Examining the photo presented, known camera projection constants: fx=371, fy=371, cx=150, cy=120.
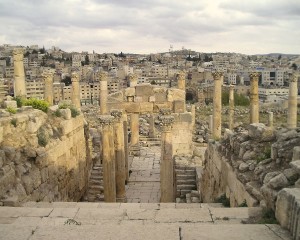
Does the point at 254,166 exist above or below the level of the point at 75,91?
below

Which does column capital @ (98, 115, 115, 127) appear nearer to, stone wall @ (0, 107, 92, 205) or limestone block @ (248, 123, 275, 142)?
stone wall @ (0, 107, 92, 205)

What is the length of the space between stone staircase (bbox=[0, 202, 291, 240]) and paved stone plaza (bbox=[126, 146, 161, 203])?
21.9 feet

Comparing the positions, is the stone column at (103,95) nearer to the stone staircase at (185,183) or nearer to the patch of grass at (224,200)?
the stone staircase at (185,183)

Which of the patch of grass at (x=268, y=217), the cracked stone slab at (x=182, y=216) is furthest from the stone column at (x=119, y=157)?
the patch of grass at (x=268, y=217)

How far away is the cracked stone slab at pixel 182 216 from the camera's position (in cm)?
595

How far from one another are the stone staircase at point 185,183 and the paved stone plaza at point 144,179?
2.82ft

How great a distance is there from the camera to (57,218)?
593 cm

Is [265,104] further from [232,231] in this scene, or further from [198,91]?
[232,231]

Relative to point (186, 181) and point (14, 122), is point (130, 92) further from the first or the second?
point (14, 122)

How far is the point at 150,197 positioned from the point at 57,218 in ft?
28.0

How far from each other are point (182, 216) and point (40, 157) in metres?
5.34

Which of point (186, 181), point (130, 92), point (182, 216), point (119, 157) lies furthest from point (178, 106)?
point (182, 216)

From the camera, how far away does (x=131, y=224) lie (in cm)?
498

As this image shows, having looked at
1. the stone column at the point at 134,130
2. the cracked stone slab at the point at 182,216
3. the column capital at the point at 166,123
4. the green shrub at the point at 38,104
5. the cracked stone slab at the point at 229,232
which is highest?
the green shrub at the point at 38,104
